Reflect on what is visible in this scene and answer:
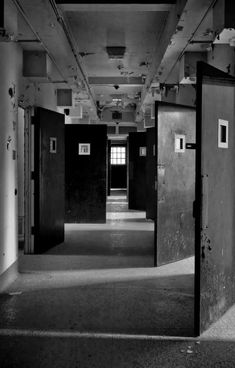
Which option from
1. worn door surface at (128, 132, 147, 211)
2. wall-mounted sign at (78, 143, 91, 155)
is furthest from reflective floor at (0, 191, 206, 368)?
worn door surface at (128, 132, 147, 211)

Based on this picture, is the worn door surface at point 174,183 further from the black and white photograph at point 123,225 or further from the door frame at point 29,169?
the door frame at point 29,169

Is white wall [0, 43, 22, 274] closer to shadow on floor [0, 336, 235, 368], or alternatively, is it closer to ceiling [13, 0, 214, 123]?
ceiling [13, 0, 214, 123]

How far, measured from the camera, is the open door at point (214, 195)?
2711 mm

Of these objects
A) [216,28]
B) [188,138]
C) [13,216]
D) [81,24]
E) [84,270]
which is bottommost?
[84,270]

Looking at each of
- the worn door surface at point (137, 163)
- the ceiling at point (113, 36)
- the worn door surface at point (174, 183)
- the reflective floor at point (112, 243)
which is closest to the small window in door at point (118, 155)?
the worn door surface at point (137, 163)

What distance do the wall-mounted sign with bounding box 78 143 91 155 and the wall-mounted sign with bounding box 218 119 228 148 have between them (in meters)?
5.21

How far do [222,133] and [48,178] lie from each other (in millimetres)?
3086

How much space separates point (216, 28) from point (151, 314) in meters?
2.29

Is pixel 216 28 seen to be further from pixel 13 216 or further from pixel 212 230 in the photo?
pixel 13 216

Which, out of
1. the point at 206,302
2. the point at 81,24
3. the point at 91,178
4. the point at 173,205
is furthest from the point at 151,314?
the point at 91,178

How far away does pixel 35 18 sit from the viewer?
12.1 feet

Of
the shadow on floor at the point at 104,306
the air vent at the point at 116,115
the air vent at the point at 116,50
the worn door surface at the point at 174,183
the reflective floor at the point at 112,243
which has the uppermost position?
the air vent at the point at 116,50

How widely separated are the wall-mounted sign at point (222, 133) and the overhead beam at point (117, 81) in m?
5.12

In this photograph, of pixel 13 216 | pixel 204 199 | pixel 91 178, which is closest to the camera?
pixel 204 199
